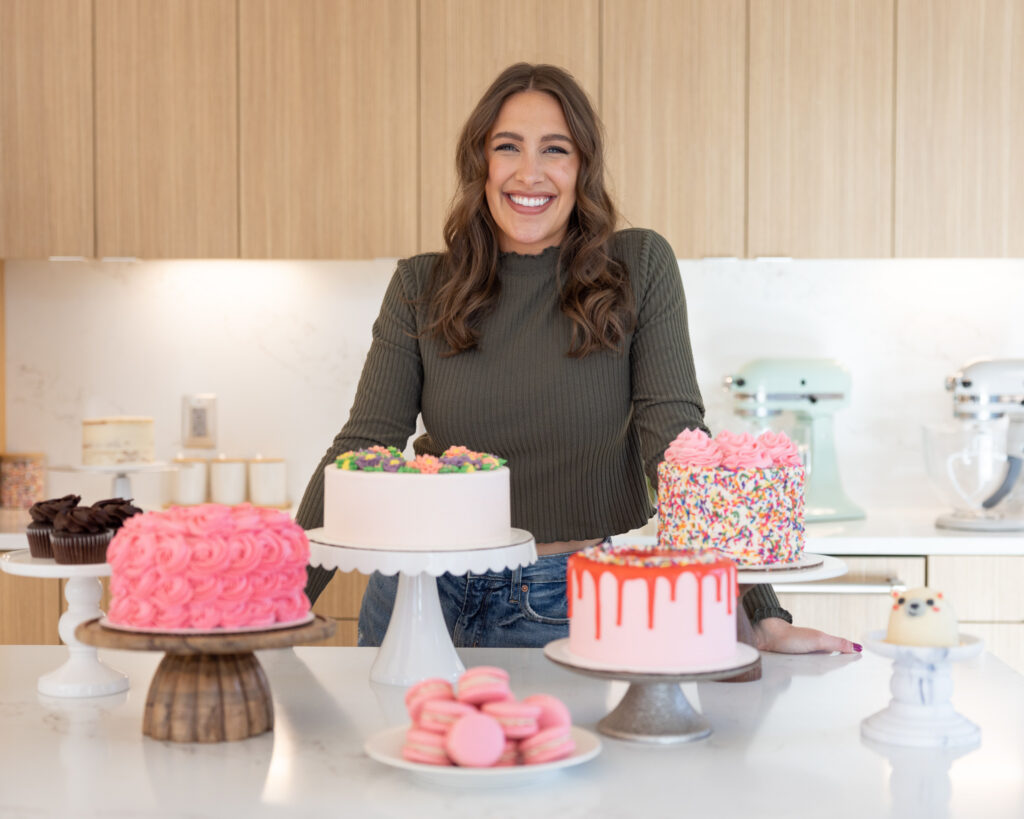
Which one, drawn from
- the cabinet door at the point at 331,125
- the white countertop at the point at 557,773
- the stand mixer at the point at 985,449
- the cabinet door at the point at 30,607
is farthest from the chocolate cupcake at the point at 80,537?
the stand mixer at the point at 985,449

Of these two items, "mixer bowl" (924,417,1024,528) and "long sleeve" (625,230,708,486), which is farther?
"mixer bowl" (924,417,1024,528)

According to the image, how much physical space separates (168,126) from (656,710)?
2334mm

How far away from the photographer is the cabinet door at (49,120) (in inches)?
118

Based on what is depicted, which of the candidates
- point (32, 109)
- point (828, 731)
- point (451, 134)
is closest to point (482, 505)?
point (828, 731)

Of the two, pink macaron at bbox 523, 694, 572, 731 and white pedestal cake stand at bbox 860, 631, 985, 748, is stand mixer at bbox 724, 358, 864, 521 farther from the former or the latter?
pink macaron at bbox 523, 694, 572, 731

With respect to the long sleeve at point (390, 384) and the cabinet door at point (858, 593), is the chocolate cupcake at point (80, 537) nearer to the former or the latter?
the long sleeve at point (390, 384)

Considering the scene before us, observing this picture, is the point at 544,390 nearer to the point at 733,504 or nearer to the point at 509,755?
the point at 733,504

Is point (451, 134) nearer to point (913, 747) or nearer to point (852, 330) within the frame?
point (852, 330)

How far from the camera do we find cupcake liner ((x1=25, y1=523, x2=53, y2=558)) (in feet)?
4.34

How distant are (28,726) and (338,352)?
216 cm

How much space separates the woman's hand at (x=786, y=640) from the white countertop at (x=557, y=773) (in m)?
0.11

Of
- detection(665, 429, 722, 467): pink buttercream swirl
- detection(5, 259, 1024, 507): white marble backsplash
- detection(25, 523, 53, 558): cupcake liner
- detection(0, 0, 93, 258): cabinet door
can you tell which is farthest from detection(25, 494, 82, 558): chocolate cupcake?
detection(5, 259, 1024, 507): white marble backsplash

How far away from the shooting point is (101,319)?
3324 mm

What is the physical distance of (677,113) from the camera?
9.57 feet
